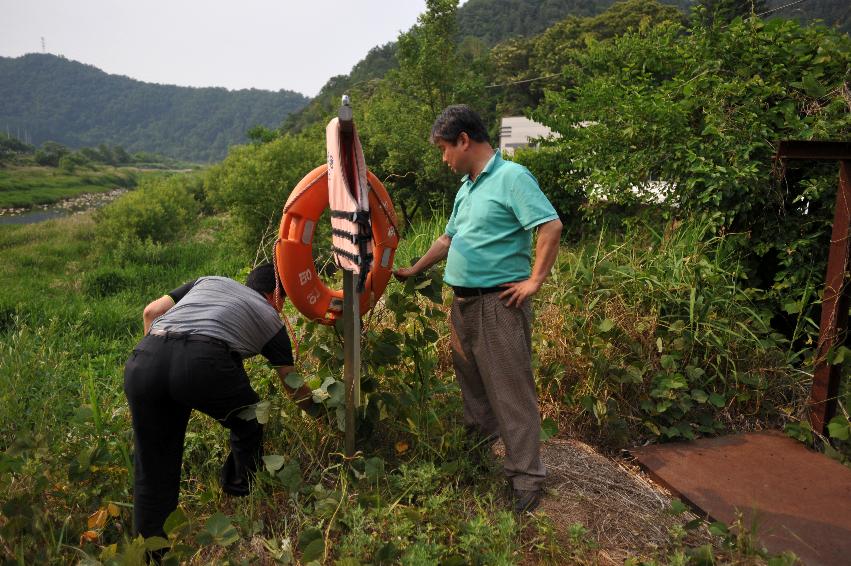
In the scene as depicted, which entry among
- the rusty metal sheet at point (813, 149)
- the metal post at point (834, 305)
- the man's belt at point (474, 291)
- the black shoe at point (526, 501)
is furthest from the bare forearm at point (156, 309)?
the metal post at point (834, 305)

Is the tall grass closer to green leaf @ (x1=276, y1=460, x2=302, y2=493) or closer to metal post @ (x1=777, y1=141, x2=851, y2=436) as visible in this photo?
metal post @ (x1=777, y1=141, x2=851, y2=436)

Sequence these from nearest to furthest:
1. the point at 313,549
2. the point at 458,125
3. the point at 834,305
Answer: the point at 313,549
the point at 458,125
the point at 834,305

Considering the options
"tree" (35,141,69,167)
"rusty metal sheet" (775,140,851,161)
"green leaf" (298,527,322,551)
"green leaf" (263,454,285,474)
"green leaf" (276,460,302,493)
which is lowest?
"green leaf" (298,527,322,551)

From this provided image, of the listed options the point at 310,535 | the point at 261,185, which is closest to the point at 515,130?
the point at 261,185

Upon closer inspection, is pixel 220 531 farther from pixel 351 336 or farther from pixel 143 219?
pixel 143 219

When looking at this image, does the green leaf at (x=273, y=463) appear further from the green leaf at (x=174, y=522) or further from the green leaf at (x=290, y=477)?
the green leaf at (x=174, y=522)

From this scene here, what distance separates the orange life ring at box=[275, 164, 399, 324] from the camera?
229 centimetres

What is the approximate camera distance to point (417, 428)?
2650 mm

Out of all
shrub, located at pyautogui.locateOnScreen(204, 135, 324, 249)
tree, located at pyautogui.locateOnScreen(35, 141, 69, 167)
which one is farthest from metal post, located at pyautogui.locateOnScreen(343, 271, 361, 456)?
tree, located at pyautogui.locateOnScreen(35, 141, 69, 167)

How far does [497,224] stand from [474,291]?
30 centimetres

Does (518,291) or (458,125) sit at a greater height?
(458,125)

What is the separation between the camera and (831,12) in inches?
1404

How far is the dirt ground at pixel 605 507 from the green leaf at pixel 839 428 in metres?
0.89

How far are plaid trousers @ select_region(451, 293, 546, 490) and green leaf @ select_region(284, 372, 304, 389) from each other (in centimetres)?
72
